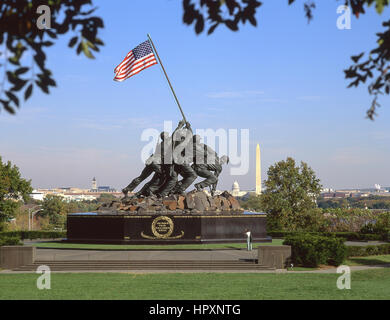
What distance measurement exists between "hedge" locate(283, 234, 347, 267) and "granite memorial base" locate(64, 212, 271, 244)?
8117 mm

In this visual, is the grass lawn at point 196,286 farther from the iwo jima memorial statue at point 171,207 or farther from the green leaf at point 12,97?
the green leaf at point 12,97

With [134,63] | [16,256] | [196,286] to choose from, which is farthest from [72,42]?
[134,63]

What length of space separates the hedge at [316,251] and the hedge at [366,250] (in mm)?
3057

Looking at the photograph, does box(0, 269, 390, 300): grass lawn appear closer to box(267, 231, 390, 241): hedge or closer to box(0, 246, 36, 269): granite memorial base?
box(0, 246, 36, 269): granite memorial base

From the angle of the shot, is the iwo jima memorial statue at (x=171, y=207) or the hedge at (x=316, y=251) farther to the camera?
the iwo jima memorial statue at (x=171, y=207)

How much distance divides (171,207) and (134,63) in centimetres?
979

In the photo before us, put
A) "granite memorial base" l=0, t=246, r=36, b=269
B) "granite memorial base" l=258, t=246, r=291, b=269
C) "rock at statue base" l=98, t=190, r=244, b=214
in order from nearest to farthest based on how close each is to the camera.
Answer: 1. "granite memorial base" l=258, t=246, r=291, b=269
2. "granite memorial base" l=0, t=246, r=36, b=269
3. "rock at statue base" l=98, t=190, r=244, b=214

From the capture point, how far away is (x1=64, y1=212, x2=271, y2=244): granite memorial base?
34.3 meters

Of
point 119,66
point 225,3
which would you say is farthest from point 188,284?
point 119,66

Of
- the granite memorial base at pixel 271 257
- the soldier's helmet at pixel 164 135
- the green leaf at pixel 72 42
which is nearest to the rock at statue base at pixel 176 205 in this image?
the soldier's helmet at pixel 164 135

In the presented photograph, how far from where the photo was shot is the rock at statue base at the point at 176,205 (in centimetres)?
3578

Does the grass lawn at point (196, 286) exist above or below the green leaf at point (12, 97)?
below

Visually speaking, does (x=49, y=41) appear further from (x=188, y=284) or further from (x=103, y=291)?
(x=188, y=284)

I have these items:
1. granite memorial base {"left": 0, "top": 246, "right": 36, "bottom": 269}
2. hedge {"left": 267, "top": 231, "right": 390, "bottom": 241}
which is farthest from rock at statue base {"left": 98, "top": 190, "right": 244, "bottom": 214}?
granite memorial base {"left": 0, "top": 246, "right": 36, "bottom": 269}
